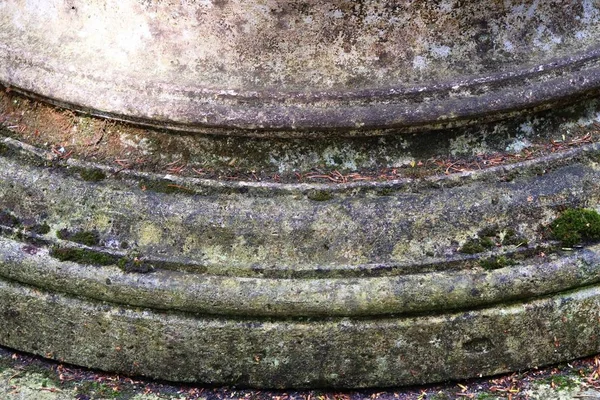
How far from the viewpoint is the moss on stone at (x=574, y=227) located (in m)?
3.96

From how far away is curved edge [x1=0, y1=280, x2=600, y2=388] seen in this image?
3.88 meters

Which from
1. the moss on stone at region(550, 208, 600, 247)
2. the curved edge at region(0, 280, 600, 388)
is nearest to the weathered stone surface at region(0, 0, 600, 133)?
the moss on stone at region(550, 208, 600, 247)

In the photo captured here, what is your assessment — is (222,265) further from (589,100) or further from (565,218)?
(589,100)

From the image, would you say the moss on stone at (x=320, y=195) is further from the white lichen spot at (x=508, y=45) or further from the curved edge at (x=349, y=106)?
the white lichen spot at (x=508, y=45)

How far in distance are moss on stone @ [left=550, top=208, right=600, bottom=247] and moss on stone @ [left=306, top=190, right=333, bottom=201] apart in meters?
0.94

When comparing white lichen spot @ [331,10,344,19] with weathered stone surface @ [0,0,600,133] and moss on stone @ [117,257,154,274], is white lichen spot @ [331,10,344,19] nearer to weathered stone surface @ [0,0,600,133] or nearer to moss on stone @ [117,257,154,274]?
weathered stone surface @ [0,0,600,133]

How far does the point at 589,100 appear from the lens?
419 cm

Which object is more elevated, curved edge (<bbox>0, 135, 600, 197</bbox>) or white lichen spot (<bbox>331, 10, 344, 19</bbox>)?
white lichen spot (<bbox>331, 10, 344, 19</bbox>)

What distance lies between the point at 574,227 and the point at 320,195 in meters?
1.07

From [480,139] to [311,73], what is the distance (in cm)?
78

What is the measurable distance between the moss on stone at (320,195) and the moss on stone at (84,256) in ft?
2.81

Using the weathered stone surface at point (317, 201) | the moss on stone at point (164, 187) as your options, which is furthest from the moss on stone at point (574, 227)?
the moss on stone at point (164, 187)

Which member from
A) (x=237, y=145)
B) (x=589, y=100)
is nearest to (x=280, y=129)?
(x=237, y=145)

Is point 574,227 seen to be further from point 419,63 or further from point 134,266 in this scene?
point 134,266
